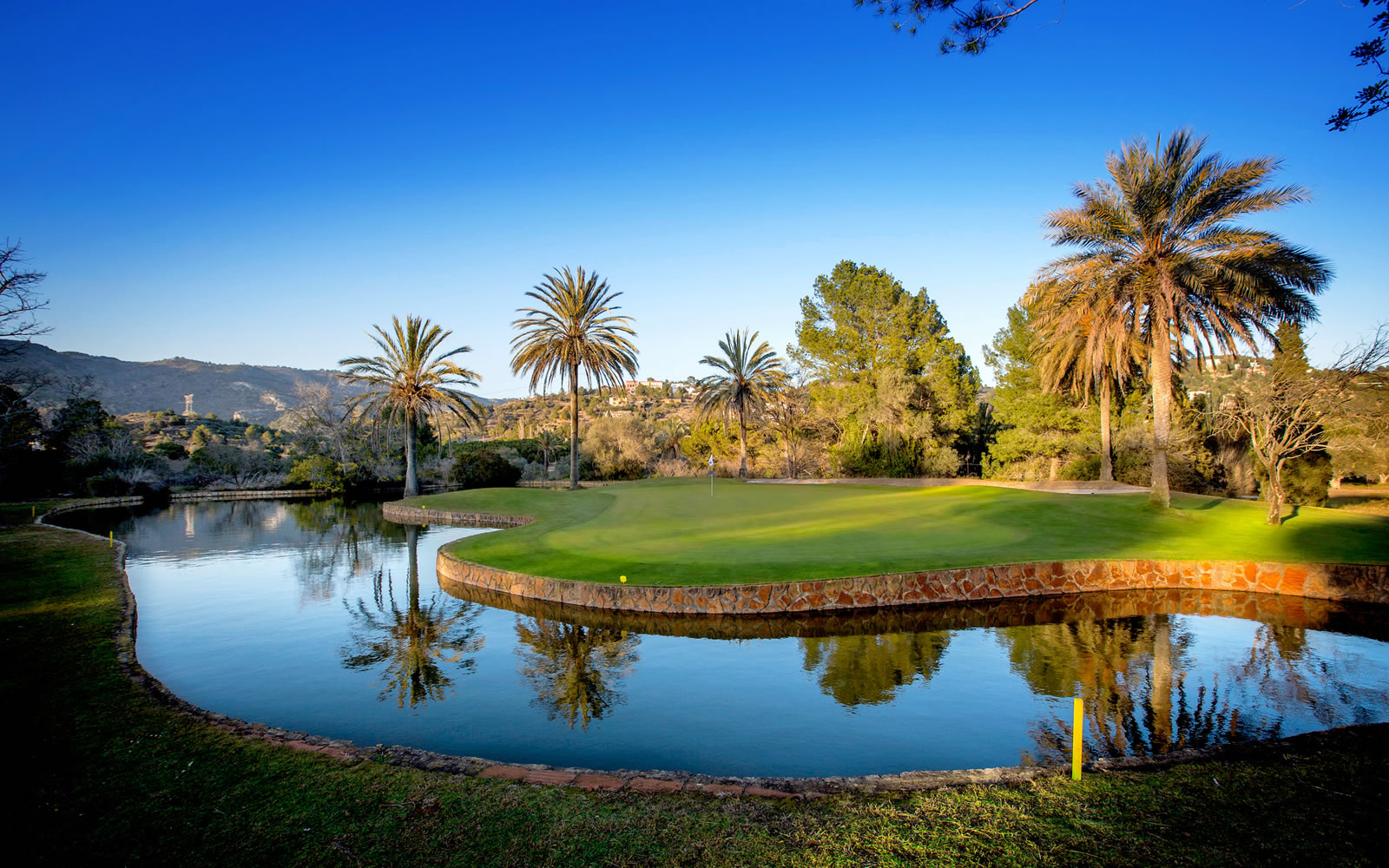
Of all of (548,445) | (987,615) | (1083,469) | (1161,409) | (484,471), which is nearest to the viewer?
(987,615)

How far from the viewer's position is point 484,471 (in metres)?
47.5

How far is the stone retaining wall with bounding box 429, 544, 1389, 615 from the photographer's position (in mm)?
12766

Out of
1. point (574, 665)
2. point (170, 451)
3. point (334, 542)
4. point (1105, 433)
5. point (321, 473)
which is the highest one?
point (1105, 433)

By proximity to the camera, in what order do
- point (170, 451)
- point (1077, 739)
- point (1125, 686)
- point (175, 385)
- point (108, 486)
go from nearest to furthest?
point (1077, 739) → point (1125, 686) → point (108, 486) → point (170, 451) → point (175, 385)

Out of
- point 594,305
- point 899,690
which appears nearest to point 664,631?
point 899,690

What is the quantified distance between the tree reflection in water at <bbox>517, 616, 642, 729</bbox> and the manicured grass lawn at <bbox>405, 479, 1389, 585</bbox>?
67.9 inches

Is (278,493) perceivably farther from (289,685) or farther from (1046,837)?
(1046,837)

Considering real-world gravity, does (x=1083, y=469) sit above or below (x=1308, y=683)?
above

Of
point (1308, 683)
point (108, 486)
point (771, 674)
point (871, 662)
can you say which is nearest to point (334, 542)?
point (771, 674)

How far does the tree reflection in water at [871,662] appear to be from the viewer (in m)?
8.91

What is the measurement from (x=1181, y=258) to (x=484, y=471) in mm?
41246

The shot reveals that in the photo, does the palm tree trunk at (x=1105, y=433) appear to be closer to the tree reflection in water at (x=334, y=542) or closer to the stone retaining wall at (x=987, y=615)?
the stone retaining wall at (x=987, y=615)

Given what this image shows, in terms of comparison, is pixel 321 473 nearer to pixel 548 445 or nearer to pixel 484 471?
pixel 484 471

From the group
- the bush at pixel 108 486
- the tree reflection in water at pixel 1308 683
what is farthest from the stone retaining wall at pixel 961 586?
the bush at pixel 108 486
